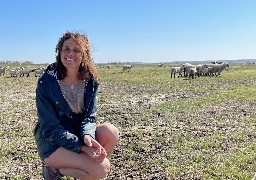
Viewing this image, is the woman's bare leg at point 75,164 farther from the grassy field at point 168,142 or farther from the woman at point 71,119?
the grassy field at point 168,142

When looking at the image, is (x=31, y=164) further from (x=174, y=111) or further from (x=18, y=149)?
(x=174, y=111)

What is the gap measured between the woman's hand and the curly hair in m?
1.18

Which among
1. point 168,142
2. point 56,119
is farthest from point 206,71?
point 56,119

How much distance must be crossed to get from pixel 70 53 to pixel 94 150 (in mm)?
1624

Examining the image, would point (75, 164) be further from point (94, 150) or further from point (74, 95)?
point (74, 95)

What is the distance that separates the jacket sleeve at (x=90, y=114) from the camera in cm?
552

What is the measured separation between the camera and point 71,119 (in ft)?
18.9

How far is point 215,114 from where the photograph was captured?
16062 millimetres

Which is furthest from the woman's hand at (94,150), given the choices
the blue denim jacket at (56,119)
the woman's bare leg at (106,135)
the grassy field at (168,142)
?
the grassy field at (168,142)

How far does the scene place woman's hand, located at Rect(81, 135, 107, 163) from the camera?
524cm

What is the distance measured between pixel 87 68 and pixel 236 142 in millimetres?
6532

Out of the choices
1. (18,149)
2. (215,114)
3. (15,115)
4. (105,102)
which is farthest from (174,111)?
(18,149)

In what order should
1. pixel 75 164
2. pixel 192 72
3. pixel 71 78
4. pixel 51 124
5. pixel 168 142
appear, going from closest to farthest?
pixel 75 164
pixel 51 124
pixel 71 78
pixel 168 142
pixel 192 72

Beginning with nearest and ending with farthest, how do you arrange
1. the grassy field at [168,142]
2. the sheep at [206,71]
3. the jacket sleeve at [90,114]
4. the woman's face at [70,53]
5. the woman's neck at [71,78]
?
the jacket sleeve at [90,114] < the woman's face at [70,53] < the woman's neck at [71,78] < the grassy field at [168,142] < the sheep at [206,71]
